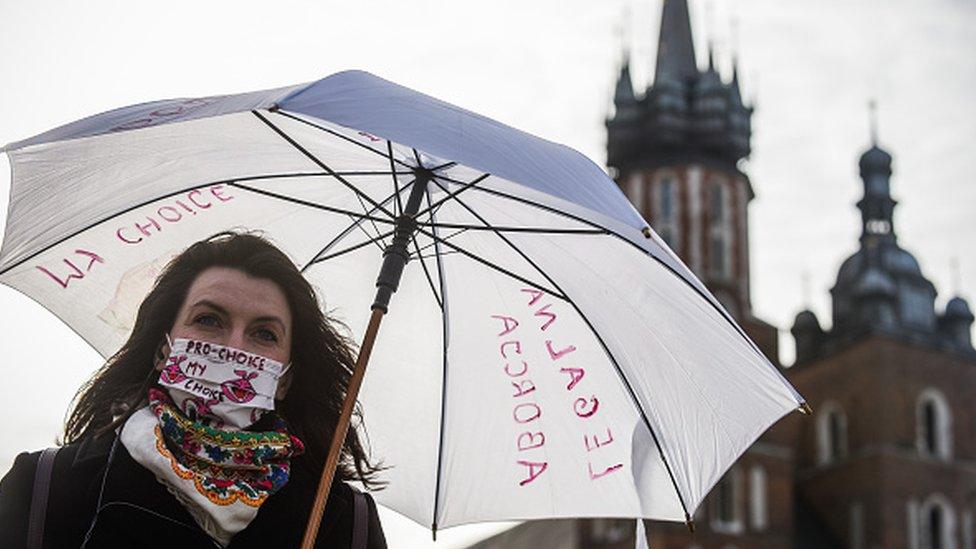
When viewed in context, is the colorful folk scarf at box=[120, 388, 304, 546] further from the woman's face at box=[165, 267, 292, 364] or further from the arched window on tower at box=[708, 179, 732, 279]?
the arched window on tower at box=[708, 179, 732, 279]

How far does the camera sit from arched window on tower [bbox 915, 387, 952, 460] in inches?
1432

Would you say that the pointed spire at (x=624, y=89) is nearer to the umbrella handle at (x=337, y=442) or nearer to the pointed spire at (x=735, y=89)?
the pointed spire at (x=735, y=89)

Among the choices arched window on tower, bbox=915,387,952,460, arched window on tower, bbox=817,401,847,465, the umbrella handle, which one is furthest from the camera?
arched window on tower, bbox=817,401,847,465

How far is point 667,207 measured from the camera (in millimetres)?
36219

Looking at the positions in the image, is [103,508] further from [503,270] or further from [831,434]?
[831,434]

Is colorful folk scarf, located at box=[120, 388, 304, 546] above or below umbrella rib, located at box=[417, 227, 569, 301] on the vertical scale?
below

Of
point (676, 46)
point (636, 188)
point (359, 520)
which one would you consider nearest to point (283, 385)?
point (359, 520)

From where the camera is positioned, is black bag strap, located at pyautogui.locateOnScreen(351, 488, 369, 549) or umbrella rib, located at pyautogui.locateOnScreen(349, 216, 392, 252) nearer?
Result: black bag strap, located at pyautogui.locateOnScreen(351, 488, 369, 549)

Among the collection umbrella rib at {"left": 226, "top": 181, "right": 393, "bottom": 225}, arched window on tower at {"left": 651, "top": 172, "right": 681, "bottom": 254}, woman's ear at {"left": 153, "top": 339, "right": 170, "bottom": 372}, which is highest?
arched window on tower at {"left": 651, "top": 172, "right": 681, "bottom": 254}

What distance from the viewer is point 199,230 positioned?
339cm

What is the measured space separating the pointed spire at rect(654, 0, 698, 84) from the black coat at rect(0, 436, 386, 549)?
37484 millimetres

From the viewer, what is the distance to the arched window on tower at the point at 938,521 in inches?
1389

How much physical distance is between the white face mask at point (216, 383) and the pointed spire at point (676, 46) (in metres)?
37.3

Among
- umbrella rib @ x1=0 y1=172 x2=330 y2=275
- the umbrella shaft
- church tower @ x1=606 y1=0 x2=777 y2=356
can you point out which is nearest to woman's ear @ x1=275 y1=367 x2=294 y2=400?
the umbrella shaft
